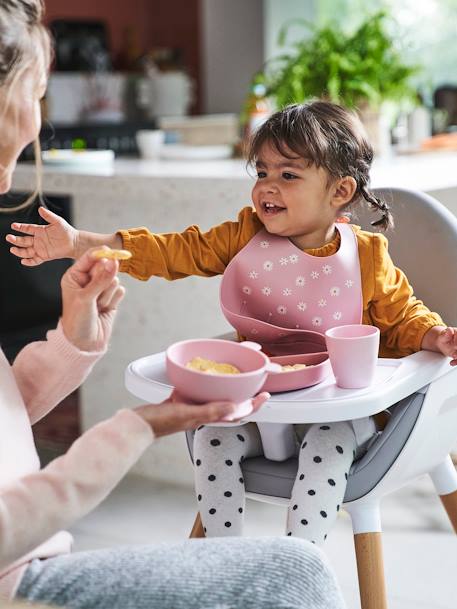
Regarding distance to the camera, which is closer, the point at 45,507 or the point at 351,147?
the point at 45,507

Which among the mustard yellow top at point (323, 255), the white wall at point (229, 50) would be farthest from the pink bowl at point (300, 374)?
the white wall at point (229, 50)

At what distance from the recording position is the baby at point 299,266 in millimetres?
1522

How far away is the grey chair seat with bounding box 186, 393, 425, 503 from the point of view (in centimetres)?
151

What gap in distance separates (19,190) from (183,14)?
420 centimetres

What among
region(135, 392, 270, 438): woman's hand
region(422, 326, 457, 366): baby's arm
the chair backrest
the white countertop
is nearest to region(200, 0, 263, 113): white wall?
the white countertop

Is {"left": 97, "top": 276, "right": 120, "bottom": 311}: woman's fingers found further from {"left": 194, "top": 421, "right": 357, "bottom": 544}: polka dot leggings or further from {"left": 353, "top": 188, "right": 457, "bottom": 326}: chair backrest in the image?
{"left": 353, "top": 188, "right": 457, "bottom": 326}: chair backrest

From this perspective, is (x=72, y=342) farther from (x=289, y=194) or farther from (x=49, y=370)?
(x=289, y=194)

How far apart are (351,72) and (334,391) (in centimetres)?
192

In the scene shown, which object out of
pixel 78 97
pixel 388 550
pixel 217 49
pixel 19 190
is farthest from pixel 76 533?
pixel 217 49

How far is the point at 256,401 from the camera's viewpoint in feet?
3.68

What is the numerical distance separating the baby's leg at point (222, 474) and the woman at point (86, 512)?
436 mm

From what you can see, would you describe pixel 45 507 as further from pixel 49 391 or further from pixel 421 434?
pixel 421 434

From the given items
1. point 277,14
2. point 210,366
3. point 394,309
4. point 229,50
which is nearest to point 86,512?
point 210,366

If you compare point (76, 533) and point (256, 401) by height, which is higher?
point (256, 401)
